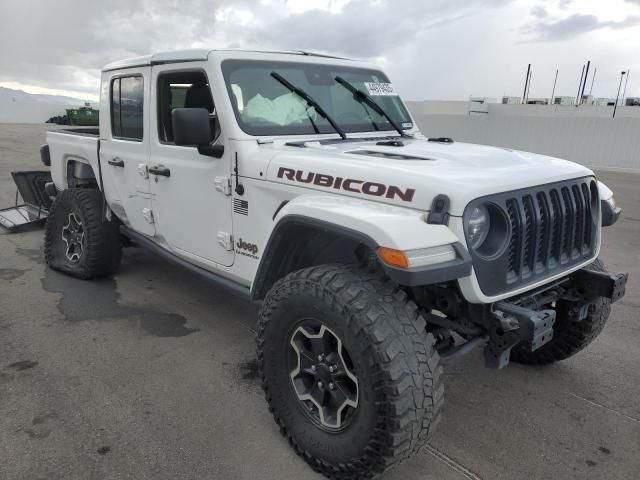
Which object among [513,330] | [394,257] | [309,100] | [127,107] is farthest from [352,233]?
[127,107]

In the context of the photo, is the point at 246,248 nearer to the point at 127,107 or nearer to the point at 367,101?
the point at 367,101

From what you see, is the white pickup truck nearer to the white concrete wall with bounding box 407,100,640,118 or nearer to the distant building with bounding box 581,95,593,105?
the white concrete wall with bounding box 407,100,640,118

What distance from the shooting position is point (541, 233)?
2.56m

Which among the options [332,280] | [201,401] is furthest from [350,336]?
[201,401]

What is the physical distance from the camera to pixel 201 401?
10.2 feet

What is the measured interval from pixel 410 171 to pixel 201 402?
1.83 m

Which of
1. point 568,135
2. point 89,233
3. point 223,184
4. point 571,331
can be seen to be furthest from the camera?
point 568,135

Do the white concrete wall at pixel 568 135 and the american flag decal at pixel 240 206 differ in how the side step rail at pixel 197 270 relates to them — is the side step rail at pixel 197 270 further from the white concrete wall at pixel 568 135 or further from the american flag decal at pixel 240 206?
the white concrete wall at pixel 568 135

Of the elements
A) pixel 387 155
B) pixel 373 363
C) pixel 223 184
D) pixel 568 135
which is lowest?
pixel 568 135

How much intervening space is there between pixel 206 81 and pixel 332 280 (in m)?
1.75

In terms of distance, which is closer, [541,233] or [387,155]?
[541,233]

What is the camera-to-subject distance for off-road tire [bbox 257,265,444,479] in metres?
2.12

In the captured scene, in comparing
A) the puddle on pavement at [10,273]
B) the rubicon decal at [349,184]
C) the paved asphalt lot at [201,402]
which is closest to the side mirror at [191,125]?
the rubicon decal at [349,184]

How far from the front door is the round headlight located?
1517 mm
